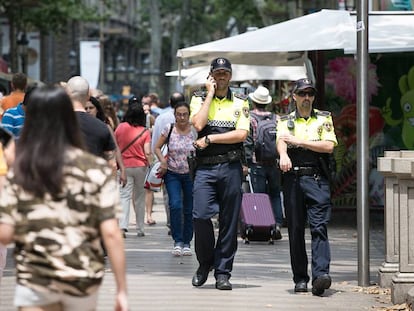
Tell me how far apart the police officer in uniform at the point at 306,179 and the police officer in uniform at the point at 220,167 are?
42cm

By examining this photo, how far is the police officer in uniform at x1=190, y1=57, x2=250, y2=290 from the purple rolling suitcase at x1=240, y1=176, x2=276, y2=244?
4.40 m

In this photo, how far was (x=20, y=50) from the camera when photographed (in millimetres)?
41969

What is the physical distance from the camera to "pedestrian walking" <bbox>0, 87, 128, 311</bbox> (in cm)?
554

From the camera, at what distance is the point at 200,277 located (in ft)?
36.7

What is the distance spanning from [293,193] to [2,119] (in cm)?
419

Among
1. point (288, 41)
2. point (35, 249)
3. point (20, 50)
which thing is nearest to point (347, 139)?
point (288, 41)

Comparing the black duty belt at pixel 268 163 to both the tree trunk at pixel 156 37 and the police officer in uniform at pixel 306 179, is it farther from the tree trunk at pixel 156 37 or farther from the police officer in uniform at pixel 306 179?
the tree trunk at pixel 156 37

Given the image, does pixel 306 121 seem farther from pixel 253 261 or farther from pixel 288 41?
pixel 288 41

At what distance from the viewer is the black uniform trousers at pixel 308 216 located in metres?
10.7

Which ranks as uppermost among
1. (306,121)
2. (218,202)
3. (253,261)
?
(306,121)

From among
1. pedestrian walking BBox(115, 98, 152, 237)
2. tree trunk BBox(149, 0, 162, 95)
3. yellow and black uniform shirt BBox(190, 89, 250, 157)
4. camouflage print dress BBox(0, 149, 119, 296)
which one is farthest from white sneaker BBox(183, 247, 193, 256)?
tree trunk BBox(149, 0, 162, 95)

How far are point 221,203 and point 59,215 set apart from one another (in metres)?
5.52

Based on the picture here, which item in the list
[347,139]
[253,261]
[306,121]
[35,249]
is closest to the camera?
[35,249]

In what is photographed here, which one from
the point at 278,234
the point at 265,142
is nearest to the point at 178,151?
the point at 265,142
